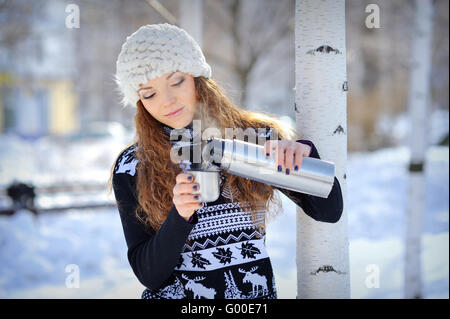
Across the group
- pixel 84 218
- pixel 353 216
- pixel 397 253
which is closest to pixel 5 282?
pixel 84 218

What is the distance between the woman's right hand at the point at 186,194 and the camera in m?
1.48

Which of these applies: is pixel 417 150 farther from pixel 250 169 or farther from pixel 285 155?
pixel 250 169

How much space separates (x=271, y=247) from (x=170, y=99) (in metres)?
4.27

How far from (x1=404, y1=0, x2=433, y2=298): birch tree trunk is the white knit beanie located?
309 centimetres

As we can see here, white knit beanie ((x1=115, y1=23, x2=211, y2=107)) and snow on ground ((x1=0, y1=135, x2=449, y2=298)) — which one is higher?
white knit beanie ((x1=115, y1=23, x2=211, y2=107))

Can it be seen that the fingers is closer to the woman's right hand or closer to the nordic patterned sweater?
the woman's right hand

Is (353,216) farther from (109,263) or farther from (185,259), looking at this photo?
(185,259)

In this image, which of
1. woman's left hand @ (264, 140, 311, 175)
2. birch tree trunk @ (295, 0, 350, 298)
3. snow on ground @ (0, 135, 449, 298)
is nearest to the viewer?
woman's left hand @ (264, 140, 311, 175)

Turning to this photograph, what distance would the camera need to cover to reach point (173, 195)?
1688mm

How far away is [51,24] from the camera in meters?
10.5

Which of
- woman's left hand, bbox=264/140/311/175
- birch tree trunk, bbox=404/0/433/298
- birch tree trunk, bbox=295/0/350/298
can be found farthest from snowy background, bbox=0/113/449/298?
woman's left hand, bbox=264/140/311/175

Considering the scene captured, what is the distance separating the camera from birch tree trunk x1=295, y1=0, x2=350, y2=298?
209 centimetres

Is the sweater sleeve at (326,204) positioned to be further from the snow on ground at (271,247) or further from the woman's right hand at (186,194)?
the snow on ground at (271,247)

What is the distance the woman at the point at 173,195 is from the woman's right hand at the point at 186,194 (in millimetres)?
193
